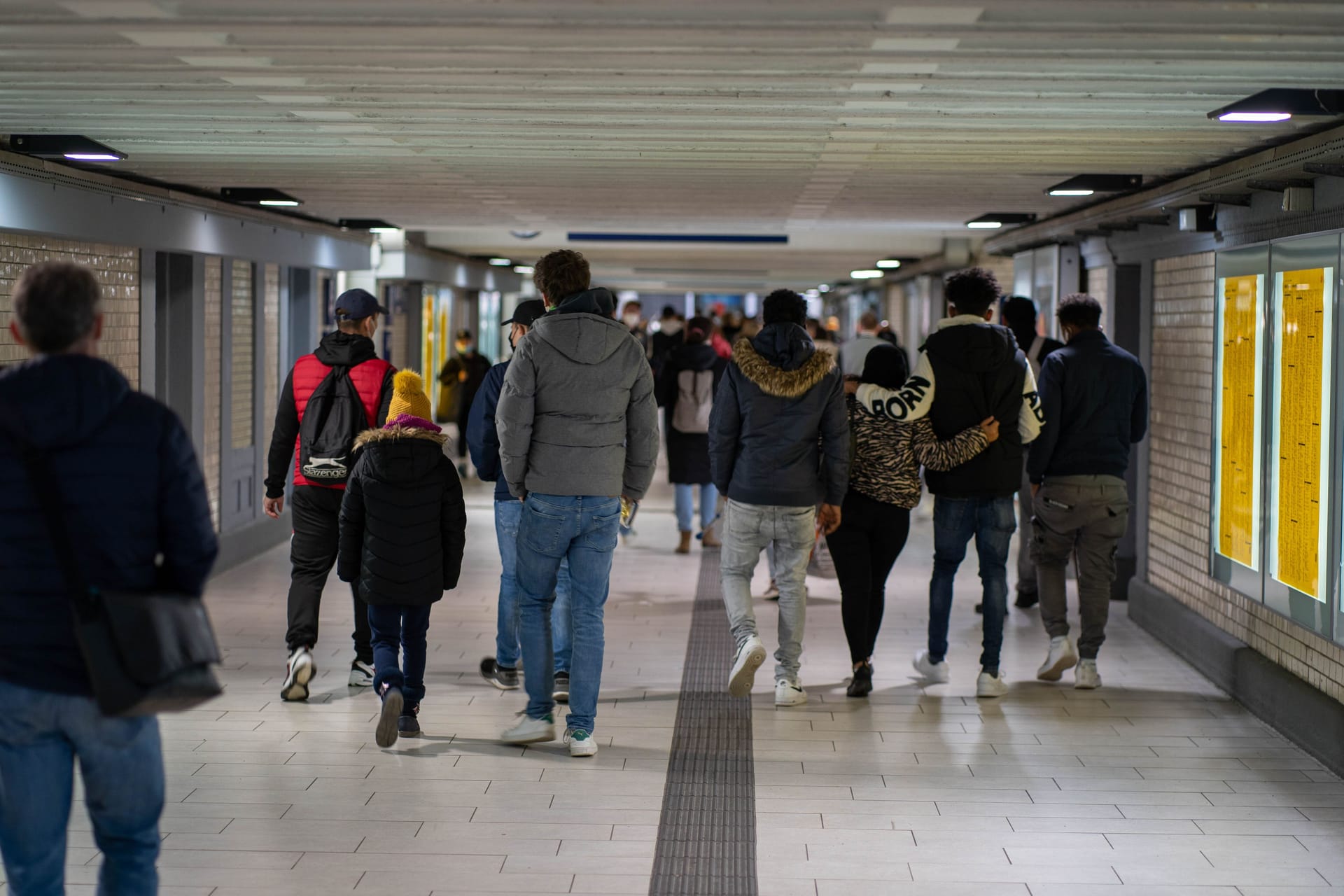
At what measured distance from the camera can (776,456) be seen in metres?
5.59

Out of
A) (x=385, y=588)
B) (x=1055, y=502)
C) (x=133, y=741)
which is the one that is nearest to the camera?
(x=133, y=741)

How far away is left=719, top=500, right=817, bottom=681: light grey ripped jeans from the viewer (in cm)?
569

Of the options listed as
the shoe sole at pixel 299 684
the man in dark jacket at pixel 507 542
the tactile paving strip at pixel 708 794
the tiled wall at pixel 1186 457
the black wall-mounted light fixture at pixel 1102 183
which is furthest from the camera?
the black wall-mounted light fixture at pixel 1102 183

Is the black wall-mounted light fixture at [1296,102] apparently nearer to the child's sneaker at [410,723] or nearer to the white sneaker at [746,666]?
the white sneaker at [746,666]

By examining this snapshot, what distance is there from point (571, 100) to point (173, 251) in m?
4.45

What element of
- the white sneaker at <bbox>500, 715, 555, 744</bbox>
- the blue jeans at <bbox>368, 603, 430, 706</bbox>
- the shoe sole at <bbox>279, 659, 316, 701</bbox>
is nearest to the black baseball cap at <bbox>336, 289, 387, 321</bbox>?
the blue jeans at <bbox>368, 603, 430, 706</bbox>

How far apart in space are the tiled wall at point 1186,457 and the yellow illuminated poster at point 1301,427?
399 mm

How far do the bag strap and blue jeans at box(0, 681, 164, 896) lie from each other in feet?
0.78

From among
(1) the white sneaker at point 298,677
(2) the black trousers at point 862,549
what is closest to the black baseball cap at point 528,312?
(2) the black trousers at point 862,549

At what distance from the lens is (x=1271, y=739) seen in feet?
18.4

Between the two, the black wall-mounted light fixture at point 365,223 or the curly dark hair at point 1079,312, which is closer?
the curly dark hair at point 1079,312

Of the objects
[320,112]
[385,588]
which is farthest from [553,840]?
[320,112]

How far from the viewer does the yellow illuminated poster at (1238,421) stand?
629cm

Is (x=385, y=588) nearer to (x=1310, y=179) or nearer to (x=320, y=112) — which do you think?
(x=320, y=112)
